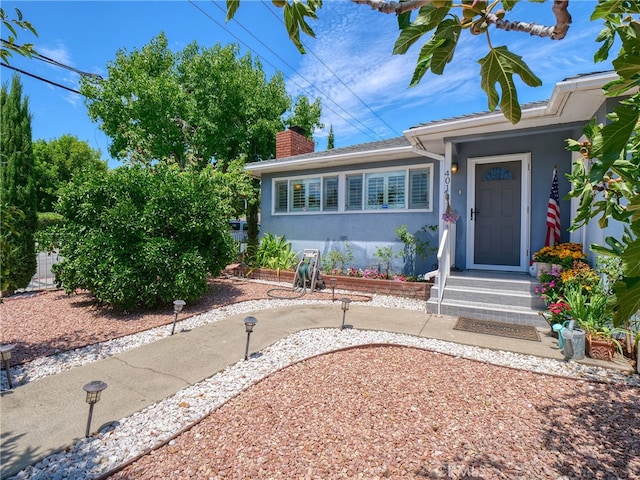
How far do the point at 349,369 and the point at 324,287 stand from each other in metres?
4.82

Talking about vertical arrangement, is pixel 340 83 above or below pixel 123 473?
above

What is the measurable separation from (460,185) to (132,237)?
7.01 m

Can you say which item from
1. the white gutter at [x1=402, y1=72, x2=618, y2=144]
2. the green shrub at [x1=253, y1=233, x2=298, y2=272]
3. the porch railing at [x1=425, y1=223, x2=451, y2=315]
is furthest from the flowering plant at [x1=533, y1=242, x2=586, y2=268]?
the green shrub at [x1=253, y1=233, x2=298, y2=272]

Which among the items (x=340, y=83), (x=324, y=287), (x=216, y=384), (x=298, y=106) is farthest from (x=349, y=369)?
(x=298, y=106)

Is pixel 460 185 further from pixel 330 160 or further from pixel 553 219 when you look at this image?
pixel 330 160

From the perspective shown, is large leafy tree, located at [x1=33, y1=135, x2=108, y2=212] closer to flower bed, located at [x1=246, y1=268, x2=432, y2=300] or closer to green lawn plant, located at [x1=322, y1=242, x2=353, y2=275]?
green lawn plant, located at [x1=322, y1=242, x2=353, y2=275]

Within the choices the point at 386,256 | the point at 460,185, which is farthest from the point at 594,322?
the point at 386,256

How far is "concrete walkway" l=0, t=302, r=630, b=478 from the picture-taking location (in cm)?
246

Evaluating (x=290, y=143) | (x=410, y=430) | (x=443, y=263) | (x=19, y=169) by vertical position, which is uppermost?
(x=290, y=143)

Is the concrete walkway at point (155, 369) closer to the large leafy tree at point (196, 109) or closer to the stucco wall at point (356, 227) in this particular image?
the stucco wall at point (356, 227)

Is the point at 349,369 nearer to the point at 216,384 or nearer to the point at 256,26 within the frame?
the point at 216,384

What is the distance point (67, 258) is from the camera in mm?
5520

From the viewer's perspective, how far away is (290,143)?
11328mm

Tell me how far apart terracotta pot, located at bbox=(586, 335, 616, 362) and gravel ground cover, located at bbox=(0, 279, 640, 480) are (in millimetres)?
354
